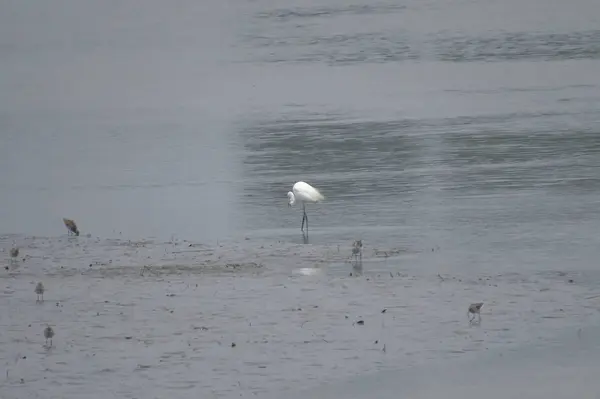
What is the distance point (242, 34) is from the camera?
49969 millimetres

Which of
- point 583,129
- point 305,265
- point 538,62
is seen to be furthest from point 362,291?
point 538,62

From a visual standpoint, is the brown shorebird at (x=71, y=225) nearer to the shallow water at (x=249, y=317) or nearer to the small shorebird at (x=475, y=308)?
the shallow water at (x=249, y=317)

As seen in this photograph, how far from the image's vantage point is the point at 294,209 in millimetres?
20953

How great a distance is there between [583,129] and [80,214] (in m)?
9.90

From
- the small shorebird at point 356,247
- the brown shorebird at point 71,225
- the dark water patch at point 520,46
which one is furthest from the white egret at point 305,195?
the dark water patch at point 520,46

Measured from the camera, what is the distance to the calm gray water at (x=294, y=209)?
46.0 ft

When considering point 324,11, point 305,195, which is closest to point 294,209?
point 305,195

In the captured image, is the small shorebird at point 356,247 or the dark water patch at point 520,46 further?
the dark water patch at point 520,46

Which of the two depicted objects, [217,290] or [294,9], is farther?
[294,9]

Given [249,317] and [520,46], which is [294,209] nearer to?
[249,317]

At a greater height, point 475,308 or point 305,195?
point 305,195

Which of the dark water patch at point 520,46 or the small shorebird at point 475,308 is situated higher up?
the dark water patch at point 520,46

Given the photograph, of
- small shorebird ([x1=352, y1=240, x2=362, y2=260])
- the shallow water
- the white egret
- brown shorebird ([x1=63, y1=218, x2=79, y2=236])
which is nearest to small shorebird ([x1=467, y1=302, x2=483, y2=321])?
the shallow water

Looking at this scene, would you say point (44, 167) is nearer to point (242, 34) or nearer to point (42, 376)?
point (42, 376)
